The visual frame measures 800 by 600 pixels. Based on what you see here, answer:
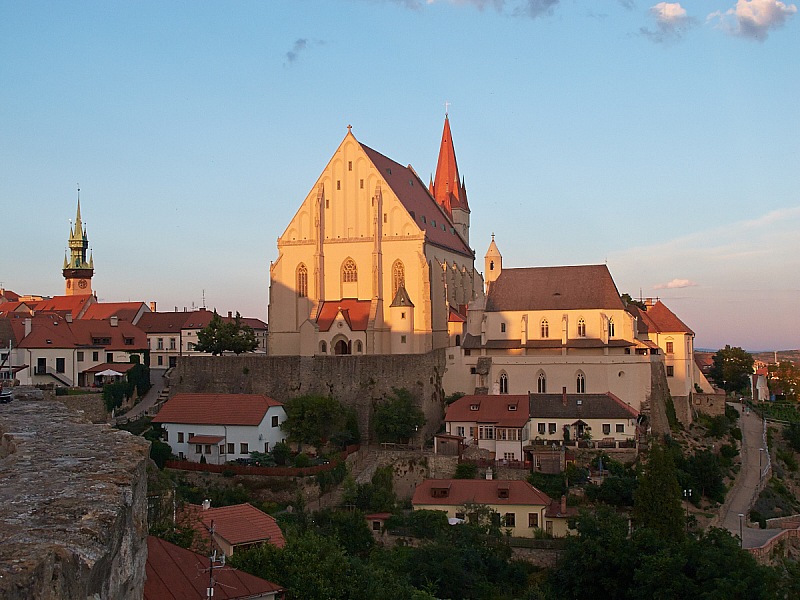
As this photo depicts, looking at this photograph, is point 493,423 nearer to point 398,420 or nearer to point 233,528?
point 398,420

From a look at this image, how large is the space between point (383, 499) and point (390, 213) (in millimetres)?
22636

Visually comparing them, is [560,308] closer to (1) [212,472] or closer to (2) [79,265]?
(1) [212,472]

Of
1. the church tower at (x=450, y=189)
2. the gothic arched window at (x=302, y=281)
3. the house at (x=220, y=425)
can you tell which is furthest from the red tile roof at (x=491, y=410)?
the church tower at (x=450, y=189)

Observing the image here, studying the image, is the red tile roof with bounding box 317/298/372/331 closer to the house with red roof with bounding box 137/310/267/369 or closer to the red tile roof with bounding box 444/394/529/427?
the red tile roof with bounding box 444/394/529/427

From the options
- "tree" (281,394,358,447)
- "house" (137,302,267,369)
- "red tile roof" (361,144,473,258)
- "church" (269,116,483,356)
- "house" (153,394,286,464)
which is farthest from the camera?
"house" (137,302,267,369)

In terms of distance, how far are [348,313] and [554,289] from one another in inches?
514

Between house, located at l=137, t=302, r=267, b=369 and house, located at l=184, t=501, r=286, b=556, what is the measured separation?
141ft

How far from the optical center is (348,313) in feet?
182

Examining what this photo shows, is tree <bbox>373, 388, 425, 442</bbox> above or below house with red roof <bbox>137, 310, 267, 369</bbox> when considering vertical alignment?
below

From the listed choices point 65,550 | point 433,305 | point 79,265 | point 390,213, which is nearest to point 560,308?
point 433,305

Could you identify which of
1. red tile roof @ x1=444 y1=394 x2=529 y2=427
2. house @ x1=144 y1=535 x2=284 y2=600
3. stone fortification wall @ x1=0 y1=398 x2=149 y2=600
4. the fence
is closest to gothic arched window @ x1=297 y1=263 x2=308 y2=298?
red tile roof @ x1=444 y1=394 x2=529 y2=427

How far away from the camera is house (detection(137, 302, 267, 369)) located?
70.2 metres

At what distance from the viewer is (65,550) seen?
195 inches

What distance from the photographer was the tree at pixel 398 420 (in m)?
45.9
